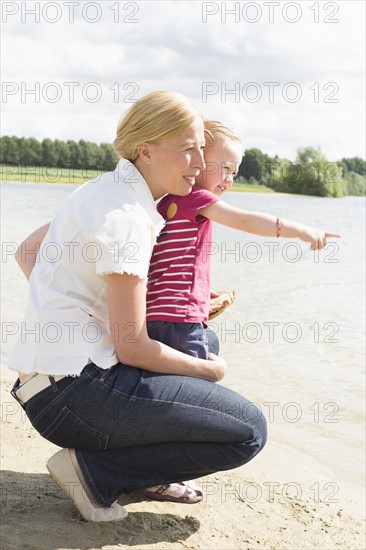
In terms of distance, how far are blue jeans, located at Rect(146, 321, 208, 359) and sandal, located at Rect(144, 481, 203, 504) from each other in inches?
22.1

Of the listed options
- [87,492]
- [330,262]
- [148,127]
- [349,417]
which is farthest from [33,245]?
[330,262]

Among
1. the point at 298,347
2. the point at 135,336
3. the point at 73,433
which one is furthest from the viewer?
the point at 298,347

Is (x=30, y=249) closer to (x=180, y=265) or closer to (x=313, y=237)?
(x=180, y=265)

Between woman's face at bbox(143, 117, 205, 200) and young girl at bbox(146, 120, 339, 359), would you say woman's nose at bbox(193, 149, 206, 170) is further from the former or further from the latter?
young girl at bbox(146, 120, 339, 359)

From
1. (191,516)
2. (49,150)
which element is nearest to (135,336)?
(191,516)

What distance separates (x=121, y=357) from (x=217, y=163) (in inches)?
34.1

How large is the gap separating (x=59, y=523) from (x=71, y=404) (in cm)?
47

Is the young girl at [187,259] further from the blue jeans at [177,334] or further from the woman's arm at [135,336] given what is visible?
the woman's arm at [135,336]

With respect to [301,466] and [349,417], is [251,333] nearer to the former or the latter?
[349,417]

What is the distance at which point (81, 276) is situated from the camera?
7.97 ft

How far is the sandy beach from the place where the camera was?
2.53 meters

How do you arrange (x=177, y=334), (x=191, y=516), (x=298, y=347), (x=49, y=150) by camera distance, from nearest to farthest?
(x=177, y=334) < (x=191, y=516) < (x=298, y=347) < (x=49, y=150)

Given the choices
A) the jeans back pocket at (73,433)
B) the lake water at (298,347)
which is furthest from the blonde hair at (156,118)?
the lake water at (298,347)

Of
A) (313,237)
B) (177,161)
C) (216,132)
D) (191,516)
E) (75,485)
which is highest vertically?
(216,132)
